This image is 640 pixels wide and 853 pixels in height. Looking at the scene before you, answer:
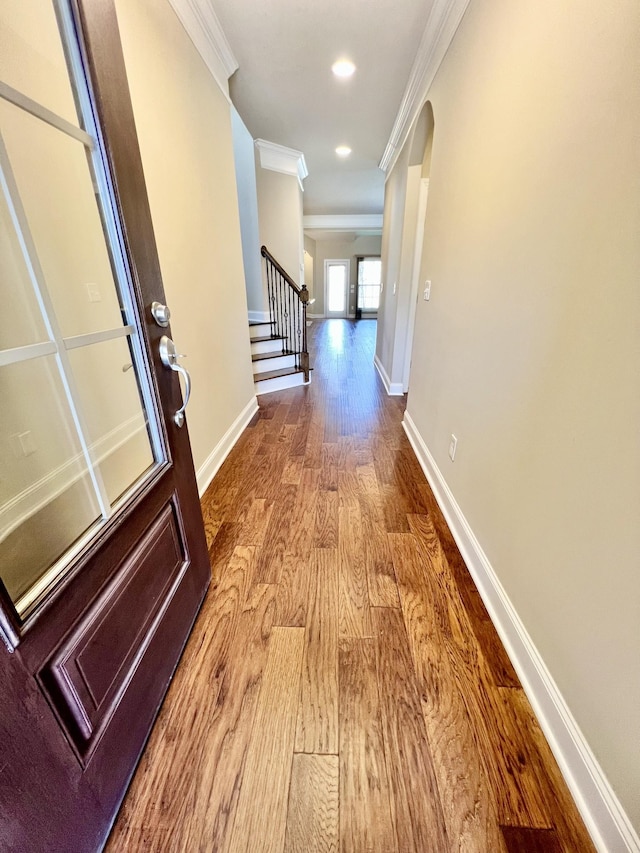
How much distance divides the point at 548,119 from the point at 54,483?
69.0 inches

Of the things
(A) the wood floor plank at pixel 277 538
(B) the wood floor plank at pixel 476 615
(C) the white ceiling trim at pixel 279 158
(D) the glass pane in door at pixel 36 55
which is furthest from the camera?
(C) the white ceiling trim at pixel 279 158

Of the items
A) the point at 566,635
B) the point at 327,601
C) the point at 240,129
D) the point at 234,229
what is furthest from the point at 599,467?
the point at 240,129

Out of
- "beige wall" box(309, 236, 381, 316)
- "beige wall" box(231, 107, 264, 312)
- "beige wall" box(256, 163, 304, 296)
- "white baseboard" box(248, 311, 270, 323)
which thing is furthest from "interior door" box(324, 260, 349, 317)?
"white baseboard" box(248, 311, 270, 323)

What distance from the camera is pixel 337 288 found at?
36.9ft

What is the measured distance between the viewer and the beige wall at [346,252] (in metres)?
10.5

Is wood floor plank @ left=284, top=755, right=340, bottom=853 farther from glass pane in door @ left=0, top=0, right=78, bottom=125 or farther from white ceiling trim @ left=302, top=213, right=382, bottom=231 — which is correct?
white ceiling trim @ left=302, top=213, right=382, bottom=231

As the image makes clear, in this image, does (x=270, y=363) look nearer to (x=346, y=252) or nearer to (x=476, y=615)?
(x=476, y=615)

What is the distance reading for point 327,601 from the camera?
1356 millimetres

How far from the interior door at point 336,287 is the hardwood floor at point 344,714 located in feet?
34.9

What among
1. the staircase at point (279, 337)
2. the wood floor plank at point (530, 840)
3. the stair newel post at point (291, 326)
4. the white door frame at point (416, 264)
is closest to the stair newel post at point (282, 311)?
the staircase at point (279, 337)

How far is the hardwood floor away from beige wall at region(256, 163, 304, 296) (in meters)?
4.16

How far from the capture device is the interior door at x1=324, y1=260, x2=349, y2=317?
10.9m

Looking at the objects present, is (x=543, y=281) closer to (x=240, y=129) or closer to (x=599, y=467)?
(x=599, y=467)

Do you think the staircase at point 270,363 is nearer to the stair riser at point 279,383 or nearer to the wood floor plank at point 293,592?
the stair riser at point 279,383
